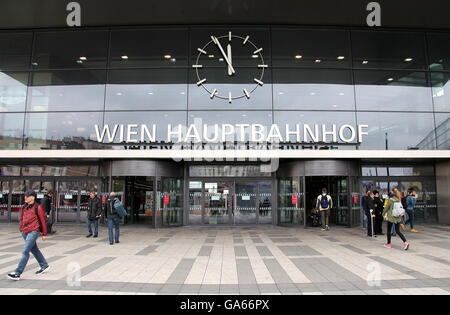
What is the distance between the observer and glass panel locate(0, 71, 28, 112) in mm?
15219

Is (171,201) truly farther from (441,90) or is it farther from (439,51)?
(439,51)

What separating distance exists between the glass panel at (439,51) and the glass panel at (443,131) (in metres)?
2.68

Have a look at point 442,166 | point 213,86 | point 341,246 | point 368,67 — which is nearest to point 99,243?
point 341,246

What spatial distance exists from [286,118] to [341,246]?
704 cm

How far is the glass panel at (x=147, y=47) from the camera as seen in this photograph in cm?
1534

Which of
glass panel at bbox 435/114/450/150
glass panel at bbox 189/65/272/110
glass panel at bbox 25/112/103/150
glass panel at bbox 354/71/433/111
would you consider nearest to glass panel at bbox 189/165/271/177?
glass panel at bbox 189/65/272/110

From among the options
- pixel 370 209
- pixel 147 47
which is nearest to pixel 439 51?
pixel 370 209

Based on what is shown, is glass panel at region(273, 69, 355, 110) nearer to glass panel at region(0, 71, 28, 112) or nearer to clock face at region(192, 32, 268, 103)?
clock face at region(192, 32, 268, 103)

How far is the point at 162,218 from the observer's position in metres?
14.0

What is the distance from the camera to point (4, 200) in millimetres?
15336

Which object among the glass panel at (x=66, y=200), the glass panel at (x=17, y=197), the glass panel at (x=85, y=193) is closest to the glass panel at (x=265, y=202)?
the glass panel at (x=85, y=193)

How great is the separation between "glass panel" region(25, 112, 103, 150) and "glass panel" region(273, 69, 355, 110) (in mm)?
8998

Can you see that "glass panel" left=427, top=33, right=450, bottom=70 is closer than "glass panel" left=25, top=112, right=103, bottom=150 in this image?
No
